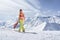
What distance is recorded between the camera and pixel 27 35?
185 centimetres

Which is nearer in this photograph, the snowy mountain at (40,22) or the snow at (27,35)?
the snow at (27,35)

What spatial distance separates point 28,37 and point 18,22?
27 cm

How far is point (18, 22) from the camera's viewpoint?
1.95m

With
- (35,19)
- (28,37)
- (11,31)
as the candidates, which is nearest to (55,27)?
(35,19)

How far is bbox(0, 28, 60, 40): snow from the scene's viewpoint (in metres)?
1.74

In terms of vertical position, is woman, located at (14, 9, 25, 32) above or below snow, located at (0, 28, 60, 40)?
above

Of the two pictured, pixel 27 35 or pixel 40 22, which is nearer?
pixel 27 35

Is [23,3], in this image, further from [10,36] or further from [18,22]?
[10,36]

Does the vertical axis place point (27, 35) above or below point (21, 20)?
below

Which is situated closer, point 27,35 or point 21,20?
point 27,35

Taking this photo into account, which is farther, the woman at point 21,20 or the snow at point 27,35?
the woman at point 21,20

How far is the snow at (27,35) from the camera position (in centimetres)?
174

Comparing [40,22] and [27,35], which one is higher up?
[40,22]

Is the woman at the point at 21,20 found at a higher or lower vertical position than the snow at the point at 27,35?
higher
